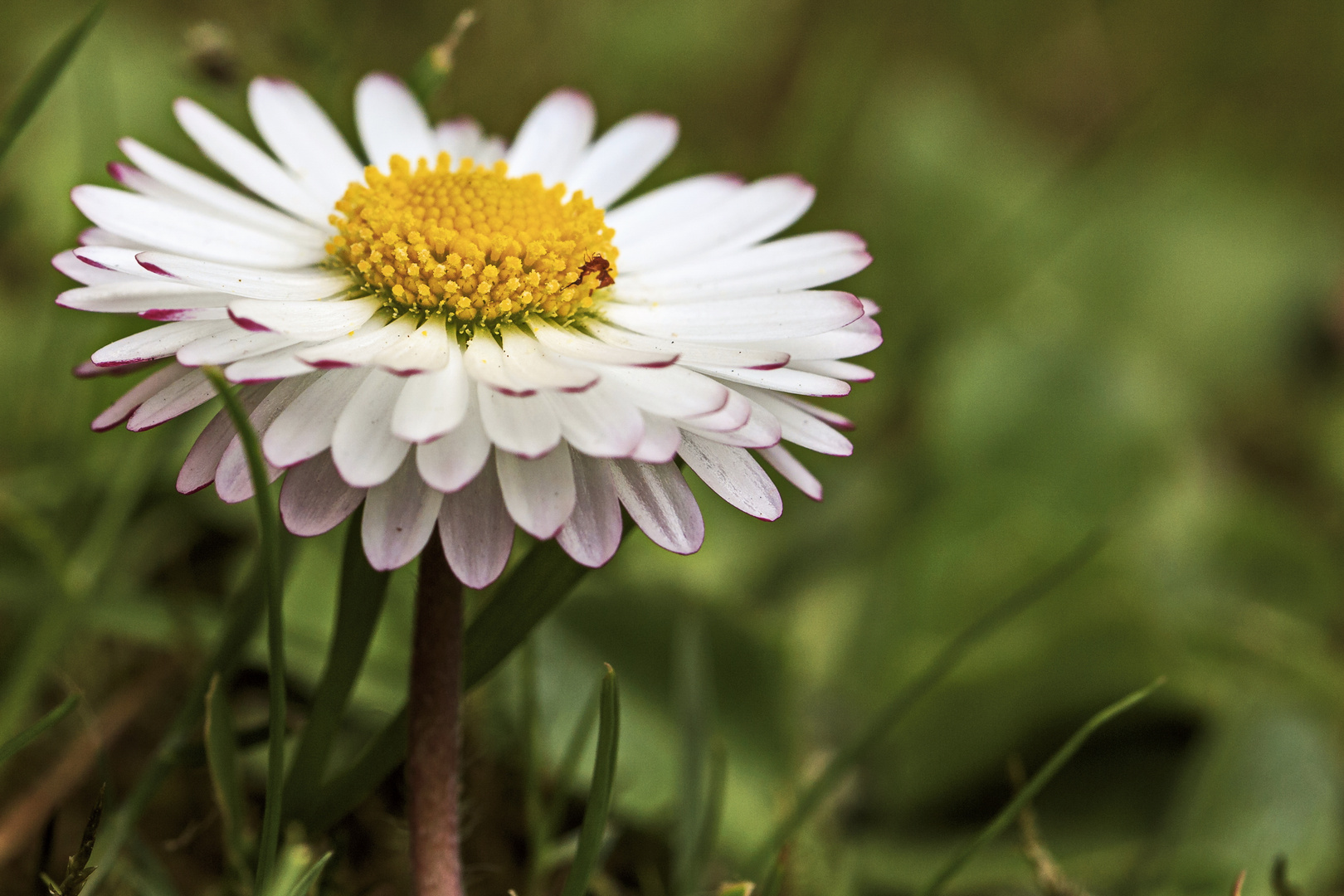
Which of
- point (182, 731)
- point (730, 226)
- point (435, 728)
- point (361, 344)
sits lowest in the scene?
point (182, 731)

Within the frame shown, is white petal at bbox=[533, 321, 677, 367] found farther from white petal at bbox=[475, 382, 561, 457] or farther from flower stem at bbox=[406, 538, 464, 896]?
flower stem at bbox=[406, 538, 464, 896]

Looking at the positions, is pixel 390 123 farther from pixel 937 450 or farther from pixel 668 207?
pixel 937 450

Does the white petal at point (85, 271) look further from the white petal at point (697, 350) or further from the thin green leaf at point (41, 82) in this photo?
the white petal at point (697, 350)

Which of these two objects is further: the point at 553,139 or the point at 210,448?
the point at 553,139

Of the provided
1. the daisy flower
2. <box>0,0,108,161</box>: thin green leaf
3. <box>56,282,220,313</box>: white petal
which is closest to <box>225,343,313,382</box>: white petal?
the daisy flower

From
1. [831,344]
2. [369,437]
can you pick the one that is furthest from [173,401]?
[831,344]

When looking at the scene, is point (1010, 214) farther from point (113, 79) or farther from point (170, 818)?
point (170, 818)
